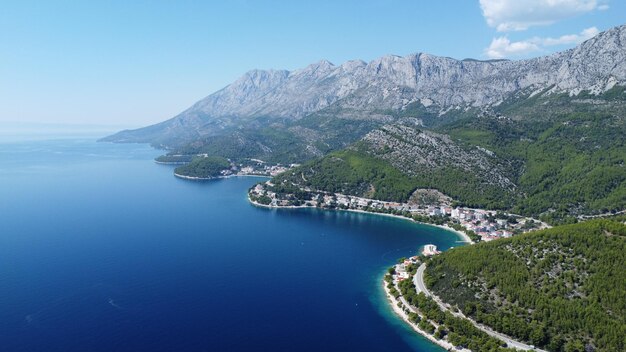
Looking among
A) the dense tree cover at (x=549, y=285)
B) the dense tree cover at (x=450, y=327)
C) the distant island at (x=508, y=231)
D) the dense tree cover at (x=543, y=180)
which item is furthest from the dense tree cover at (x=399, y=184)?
the dense tree cover at (x=450, y=327)

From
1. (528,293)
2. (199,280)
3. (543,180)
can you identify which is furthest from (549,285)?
(543,180)

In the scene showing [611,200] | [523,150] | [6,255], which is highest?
[523,150]

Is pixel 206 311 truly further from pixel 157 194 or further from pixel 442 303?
pixel 157 194

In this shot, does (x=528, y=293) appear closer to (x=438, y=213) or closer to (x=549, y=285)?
(x=549, y=285)

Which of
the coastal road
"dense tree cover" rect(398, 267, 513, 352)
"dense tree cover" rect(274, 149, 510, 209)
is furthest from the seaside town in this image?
"dense tree cover" rect(398, 267, 513, 352)

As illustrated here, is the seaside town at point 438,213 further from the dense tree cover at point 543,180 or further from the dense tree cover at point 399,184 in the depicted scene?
the dense tree cover at point 543,180

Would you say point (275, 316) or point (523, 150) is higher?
point (523, 150)

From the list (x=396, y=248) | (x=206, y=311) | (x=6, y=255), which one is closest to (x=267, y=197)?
(x=396, y=248)

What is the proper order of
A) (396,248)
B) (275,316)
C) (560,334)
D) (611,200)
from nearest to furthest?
(560,334) < (275,316) < (396,248) < (611,200)
